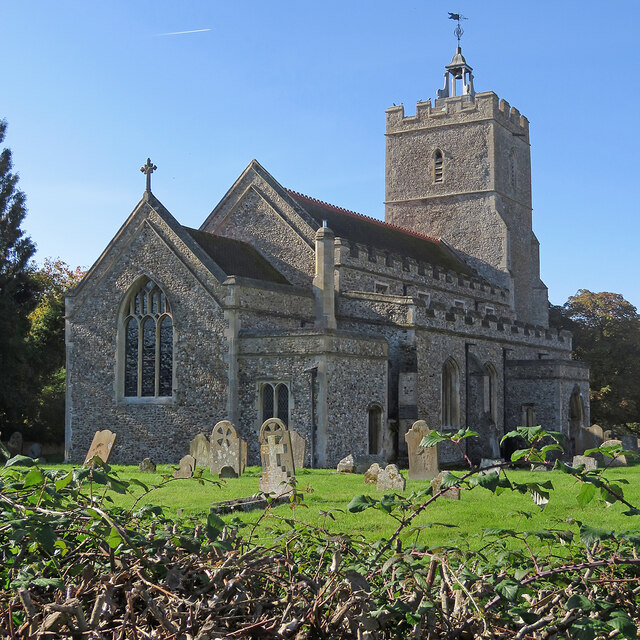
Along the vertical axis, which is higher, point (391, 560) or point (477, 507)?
point (391, 560)

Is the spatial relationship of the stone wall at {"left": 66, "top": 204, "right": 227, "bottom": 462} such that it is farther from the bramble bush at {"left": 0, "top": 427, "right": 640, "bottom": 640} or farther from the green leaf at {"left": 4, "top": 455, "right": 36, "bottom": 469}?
the bramble bush at {"left": 0, "top": 427, "right": 640, "bottom": 640}

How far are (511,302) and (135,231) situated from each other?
55.5 ft

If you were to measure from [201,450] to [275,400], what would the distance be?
2.98 m

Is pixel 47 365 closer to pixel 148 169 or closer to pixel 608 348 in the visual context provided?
pixel 148 169

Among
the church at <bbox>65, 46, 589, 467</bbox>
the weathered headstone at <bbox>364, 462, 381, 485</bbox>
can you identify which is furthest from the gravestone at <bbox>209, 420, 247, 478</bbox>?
the weathered headstone at <bbox>364, 462, 381, 485</bbox>

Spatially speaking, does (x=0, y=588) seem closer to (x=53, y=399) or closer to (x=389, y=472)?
(x=389, y=472)

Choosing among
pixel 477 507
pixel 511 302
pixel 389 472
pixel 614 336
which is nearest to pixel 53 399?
pixel 511 302

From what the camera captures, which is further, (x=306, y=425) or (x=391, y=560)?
(x=306, y=425)

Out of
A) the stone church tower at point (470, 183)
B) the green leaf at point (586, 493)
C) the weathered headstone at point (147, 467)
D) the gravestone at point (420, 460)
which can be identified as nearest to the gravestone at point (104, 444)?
the weathered headstone at point (147, 467)

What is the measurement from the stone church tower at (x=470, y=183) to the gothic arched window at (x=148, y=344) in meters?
16.4

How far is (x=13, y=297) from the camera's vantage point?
3222cm

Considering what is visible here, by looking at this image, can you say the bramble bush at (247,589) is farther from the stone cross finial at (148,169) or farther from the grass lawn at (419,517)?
the stone cross finial at (148,169)

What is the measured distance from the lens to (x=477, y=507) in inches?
445

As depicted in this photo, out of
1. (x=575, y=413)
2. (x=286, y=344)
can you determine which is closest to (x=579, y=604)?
(x=286, y=344)
